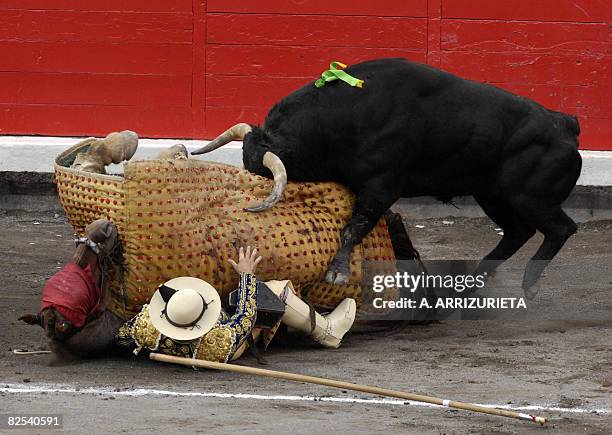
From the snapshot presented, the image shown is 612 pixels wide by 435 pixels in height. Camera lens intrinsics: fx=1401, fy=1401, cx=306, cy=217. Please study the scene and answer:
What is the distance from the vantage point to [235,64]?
379 inches

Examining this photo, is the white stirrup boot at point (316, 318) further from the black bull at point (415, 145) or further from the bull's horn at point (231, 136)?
the bull's horn at point (231, 136)

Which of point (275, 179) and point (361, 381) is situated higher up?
point (275, 179)

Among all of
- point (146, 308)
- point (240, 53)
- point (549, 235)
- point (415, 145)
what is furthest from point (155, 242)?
point (240, 53)

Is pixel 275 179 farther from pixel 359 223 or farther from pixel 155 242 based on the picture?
pixel 155 242

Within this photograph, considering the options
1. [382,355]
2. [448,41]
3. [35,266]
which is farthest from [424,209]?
[382,355]

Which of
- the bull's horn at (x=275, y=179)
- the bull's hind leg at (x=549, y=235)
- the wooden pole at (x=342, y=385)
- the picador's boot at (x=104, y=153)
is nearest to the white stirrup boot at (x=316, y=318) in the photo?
the bull's horn at (x=275, y=179)

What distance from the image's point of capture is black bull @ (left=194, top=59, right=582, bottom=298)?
6.25m

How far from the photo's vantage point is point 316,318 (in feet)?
19.4

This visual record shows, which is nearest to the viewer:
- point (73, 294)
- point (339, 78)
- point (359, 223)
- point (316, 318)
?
point (73, 294)

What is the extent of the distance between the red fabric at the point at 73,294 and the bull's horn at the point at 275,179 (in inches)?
30.9

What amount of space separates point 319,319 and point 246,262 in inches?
17.5

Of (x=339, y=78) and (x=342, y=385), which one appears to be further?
(x=339, y=78)

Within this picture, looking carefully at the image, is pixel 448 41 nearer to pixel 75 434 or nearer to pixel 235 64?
pixel 235 64

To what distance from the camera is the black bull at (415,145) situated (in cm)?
625
